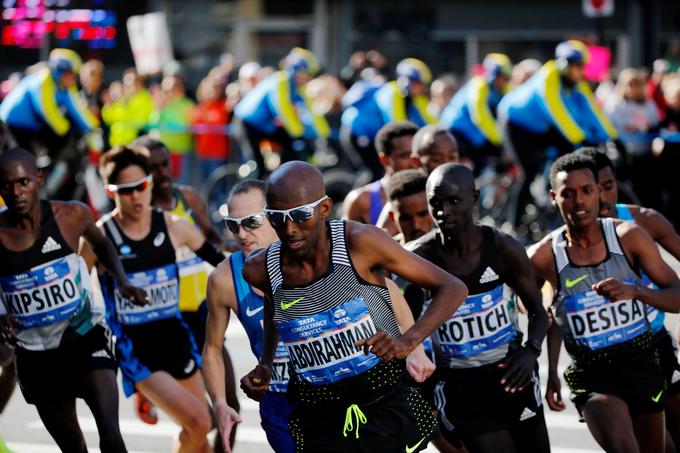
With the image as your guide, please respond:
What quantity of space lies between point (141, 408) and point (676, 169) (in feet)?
30.2

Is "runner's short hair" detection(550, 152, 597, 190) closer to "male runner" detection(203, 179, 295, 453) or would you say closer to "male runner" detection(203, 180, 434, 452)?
"male runner" detection(203, 180, 434, 452)

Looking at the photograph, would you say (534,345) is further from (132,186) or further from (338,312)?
(132,186)

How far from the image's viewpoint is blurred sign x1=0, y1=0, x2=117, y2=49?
1870cm

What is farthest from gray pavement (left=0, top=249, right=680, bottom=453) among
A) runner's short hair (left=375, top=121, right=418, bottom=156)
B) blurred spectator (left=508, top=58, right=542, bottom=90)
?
blurred spectator (left=508, top=58, right=542, bottom=90)

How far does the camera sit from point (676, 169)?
1541 cm

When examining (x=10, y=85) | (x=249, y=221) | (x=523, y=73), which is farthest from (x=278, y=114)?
(x=249, y=221)

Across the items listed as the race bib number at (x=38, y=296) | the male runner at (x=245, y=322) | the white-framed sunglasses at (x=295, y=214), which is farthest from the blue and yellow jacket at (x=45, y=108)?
the white-framed sunglasses at (x=295, y=214)

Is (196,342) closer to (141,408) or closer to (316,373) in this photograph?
(141,408)

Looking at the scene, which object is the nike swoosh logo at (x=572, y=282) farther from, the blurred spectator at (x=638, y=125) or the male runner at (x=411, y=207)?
the blurred spectator at (x=638, y=125)

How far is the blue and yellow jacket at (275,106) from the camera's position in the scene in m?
16.5

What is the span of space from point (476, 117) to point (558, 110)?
2.35 metres

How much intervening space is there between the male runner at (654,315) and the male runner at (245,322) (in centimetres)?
118

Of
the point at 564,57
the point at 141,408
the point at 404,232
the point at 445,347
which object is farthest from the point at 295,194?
the point at 564,57

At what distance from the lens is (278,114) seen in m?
16.5
